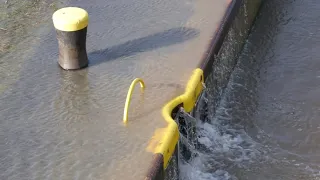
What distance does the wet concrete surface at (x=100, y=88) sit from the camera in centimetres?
434

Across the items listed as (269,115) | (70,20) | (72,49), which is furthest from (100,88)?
(269,115)

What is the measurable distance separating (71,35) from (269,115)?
2.85 m

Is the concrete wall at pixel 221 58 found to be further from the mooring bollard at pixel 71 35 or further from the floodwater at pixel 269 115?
the mooring bollard at pixel 71 35

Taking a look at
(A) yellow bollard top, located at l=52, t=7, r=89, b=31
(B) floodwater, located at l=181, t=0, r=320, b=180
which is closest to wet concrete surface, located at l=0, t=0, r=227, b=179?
(A) yellow bollard top, located at l=52, t=7, r=89, b=31

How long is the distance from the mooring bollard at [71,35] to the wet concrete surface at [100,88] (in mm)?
114

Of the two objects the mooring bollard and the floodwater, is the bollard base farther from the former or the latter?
the floodwater

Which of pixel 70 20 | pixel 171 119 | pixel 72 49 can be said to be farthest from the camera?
pixel 72 49

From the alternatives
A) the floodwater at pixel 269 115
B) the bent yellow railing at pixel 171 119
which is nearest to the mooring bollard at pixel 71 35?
the bent yellow railing at pixel 171 119

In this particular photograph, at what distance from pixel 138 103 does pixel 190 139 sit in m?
0.87

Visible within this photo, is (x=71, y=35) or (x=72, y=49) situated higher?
(x=71, y=35)

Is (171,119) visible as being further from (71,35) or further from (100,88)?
(71,35)

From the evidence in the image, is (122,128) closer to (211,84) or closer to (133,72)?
(133,72)

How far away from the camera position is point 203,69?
5508mm

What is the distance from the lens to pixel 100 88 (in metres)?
5.28
